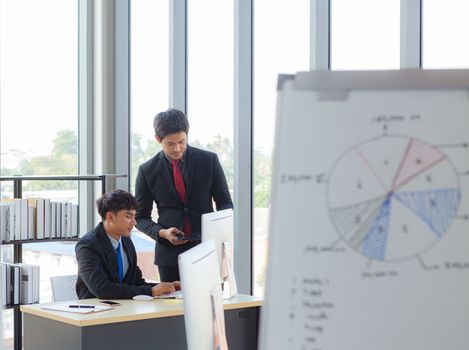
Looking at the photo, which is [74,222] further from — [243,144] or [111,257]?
[111,257]

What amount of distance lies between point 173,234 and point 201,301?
7.16ft

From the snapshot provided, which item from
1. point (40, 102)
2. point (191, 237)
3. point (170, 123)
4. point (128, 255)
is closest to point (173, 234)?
point (191, 237)

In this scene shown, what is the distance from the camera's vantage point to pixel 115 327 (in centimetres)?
391

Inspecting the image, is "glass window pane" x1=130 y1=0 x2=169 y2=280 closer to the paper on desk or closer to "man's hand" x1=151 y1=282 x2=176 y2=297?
"man's hand" x1=151 y1=282 x2=176 y2=297

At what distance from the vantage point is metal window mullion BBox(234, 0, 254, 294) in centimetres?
566

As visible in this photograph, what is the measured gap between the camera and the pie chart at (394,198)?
6.49 ft

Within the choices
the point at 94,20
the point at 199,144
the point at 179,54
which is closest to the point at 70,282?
the point at 199,144

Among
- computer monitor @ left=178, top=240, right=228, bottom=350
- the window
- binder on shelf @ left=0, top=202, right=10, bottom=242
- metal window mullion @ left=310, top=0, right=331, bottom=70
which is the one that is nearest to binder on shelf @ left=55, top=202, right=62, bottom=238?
binder on shelf @ left=0, top=202, right=10, bottom=242

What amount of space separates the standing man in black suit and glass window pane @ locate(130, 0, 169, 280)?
56.5 inches

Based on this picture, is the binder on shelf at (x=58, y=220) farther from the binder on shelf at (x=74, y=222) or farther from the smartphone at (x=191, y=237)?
the smartphone at (x=191, y=237)

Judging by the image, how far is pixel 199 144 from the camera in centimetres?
601

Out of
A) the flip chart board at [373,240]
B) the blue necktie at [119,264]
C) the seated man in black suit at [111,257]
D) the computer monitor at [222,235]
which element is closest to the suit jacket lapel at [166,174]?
the seated man in black suit at [111,257]

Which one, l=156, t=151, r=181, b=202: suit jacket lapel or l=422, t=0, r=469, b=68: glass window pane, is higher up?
l=422, t=0, r=469, b=68: glass window pane

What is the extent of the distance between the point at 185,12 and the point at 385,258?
4.53 metres
